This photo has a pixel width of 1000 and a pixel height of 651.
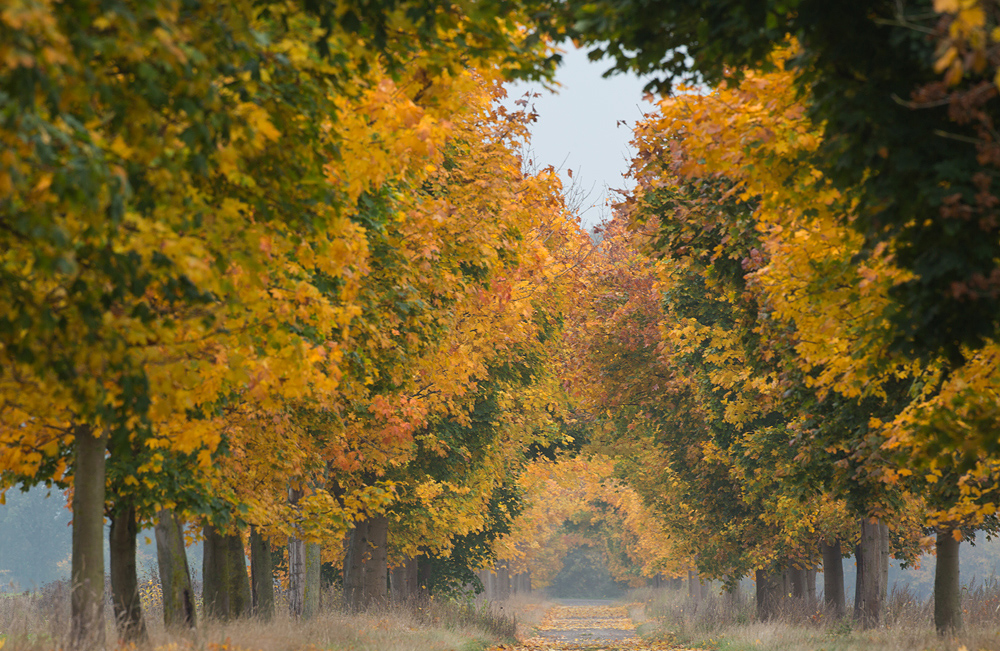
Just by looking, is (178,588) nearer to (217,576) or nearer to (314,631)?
(217,576)

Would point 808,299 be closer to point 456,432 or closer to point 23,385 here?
point 23,385

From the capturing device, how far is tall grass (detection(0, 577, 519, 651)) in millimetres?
10109

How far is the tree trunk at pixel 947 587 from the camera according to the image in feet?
46.1

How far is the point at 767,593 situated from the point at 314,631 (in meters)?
15.0

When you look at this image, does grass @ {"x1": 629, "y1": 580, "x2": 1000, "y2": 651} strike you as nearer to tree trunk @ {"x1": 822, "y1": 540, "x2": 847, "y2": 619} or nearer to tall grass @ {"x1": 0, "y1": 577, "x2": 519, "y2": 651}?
tree trunk @ {"x1": 822, "y1": 540, "x2": 847, "y2": 619}

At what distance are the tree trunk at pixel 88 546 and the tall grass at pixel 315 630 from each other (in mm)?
412

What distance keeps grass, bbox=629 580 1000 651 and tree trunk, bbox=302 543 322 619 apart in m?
7.94

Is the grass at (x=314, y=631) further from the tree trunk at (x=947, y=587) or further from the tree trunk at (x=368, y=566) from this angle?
the tree trunk at (x=947, y=587)

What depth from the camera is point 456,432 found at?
67.0 feet

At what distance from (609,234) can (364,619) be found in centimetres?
2099

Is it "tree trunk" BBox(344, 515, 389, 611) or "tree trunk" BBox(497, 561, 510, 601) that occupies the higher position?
"tree trunk" BBox(344, 515, 389, 611)

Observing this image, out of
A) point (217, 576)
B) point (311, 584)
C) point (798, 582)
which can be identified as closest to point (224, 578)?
point (217, 576)

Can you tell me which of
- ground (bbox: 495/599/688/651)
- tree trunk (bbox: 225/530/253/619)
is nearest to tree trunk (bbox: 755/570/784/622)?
ground (bbox: 495/599/688/651)

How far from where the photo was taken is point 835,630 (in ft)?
59.7
